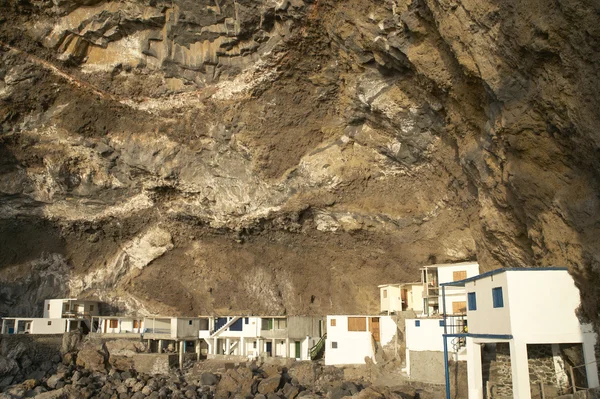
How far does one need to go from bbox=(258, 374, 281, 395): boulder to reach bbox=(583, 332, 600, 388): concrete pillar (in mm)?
11741

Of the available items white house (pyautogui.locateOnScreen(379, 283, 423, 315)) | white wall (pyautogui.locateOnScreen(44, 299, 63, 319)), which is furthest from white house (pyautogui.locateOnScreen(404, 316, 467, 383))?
white wall (pyautogui.locateOnScreen(44, 299, 63, 319))

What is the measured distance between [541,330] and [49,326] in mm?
25472

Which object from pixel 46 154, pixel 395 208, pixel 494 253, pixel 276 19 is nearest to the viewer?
pixel 494 253

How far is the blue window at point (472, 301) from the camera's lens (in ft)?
58.7

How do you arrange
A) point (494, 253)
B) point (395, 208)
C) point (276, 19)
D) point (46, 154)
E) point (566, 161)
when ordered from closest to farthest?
point (566, 161)
point (494, 253)
point (276, 19)
point (395, 208)
point (46, 154)

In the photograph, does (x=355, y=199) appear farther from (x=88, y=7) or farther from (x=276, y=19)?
(x=88, y=7)

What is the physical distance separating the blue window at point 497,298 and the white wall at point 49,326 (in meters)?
23.4

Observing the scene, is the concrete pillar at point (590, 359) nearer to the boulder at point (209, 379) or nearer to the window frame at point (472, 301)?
the window frame at point (472, 301)

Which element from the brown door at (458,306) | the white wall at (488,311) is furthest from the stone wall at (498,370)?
the brown door at (458,306)

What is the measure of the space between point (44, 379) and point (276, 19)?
19.3 m

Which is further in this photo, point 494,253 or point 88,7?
point 88,7

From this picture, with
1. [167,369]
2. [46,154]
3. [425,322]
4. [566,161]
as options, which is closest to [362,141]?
[425,322]

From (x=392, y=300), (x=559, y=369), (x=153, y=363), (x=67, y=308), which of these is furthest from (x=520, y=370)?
(x=67, y=308)

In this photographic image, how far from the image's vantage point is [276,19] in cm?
2450
